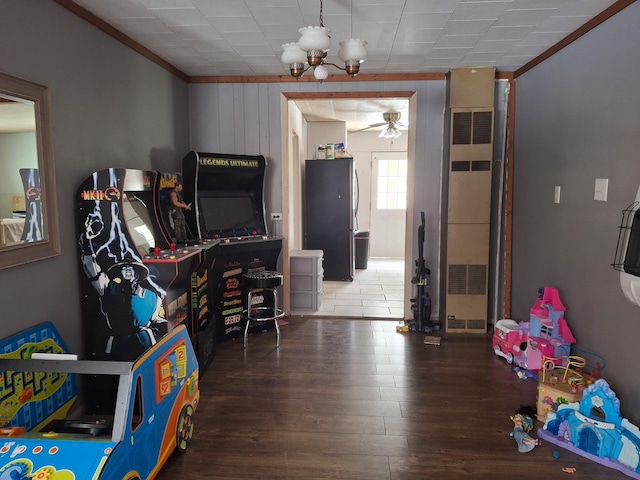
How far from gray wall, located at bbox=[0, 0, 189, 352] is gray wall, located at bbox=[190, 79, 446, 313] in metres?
1.09

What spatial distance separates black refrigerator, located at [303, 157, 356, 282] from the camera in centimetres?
647

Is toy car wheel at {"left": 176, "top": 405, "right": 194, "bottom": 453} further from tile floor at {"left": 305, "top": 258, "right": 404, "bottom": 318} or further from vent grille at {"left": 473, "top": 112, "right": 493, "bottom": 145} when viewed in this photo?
vent grille at {"left": 473, "top": 112, "right": 493, "bottom": 145}

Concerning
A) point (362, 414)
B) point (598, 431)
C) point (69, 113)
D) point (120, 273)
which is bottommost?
point (362, 414)

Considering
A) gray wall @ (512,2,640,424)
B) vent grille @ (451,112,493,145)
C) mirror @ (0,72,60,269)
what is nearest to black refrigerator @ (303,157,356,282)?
vent grille @ (451,112,493,145)

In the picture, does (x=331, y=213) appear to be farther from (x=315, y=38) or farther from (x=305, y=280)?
(x=315, y=38)

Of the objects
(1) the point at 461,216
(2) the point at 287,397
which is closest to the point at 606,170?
(1) the point at 461,216

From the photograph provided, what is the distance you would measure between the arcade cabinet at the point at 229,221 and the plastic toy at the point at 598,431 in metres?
2.60

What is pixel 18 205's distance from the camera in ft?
7.20

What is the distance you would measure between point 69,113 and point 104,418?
1.81 m

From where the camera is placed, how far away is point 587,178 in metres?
3.00

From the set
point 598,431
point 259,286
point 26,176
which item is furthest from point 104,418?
point 598,431

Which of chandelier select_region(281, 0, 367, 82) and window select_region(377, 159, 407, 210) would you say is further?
window select_region(377, 159, 407, 210)

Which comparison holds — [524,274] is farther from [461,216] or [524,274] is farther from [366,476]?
[366,476]

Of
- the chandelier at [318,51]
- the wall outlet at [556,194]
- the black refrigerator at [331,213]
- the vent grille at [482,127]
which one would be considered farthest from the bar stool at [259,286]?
the black refrigerator at [331,213]
